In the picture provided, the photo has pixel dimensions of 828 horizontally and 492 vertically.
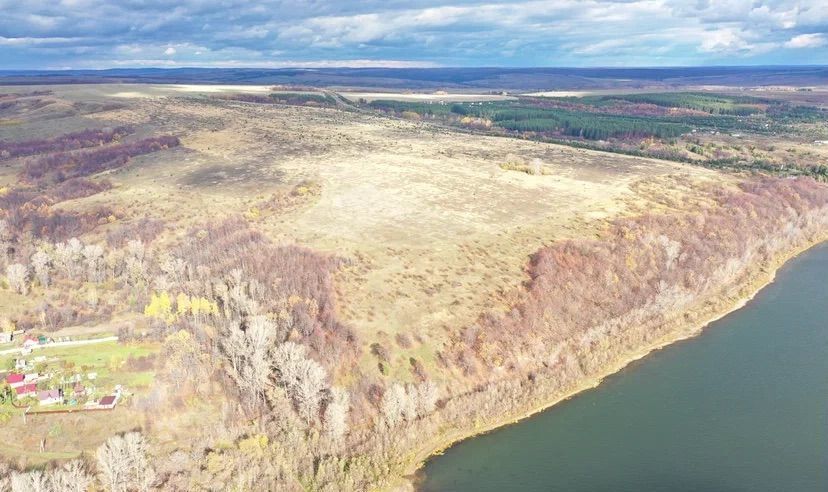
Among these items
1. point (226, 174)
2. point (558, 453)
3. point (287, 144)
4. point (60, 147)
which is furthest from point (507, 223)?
point (60, 147)

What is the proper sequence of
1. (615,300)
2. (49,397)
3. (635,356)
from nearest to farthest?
(49,397) < (635,356) < (615,300)

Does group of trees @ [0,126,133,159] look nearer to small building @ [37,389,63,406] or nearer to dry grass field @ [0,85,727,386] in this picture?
dry grass field @ [0,85,727,386]

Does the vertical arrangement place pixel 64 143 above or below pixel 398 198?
above

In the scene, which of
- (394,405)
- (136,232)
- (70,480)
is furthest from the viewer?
(136,232)

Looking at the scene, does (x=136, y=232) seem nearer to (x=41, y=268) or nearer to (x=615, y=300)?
(x=41, y=268)

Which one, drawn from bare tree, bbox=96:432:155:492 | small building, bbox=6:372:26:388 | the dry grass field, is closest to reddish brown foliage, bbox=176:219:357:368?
the dry grass field

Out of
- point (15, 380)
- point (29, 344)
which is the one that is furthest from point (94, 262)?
point (15, 380)

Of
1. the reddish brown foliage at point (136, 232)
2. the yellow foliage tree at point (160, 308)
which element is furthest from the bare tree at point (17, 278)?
the yellow foliage tree at point (160, 308)
